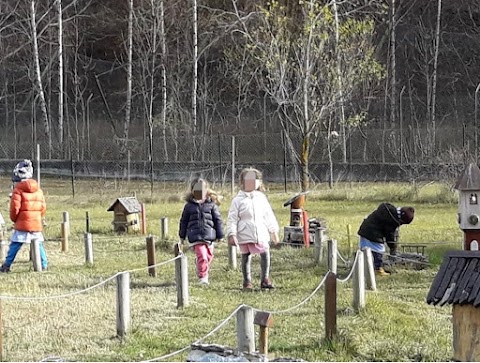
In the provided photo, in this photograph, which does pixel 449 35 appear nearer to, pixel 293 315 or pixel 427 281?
pixel 427 281

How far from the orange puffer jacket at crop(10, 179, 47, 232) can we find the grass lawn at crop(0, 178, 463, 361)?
0.68 meters

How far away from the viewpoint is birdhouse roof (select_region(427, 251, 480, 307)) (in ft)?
20.8

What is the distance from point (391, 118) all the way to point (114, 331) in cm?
3039

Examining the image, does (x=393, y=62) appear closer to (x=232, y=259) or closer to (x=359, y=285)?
(x=232, y=259)

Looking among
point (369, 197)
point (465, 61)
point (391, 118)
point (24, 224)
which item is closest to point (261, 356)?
point (24, 224)

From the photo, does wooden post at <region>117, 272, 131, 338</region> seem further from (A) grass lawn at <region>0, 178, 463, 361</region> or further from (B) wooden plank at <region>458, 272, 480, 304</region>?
(B) wooden plank at <region>458, 272, 480, 304</region>

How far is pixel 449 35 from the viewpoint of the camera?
43.9 m

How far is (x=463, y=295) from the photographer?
636 centimetres

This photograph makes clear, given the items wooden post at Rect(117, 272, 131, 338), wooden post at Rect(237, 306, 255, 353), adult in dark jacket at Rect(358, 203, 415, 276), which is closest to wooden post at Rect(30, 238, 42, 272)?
adult in dark jacket at Rect(358, 203, 415, 276)

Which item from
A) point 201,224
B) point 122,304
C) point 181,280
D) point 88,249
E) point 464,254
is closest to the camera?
point 464,254

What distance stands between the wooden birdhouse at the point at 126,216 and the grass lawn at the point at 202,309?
68 cm

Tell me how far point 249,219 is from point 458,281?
4838 mm

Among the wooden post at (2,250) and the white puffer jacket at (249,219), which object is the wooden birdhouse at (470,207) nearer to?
the white puffer jacket at (249,219)

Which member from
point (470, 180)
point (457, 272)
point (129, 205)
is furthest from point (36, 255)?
point (457, 272)
